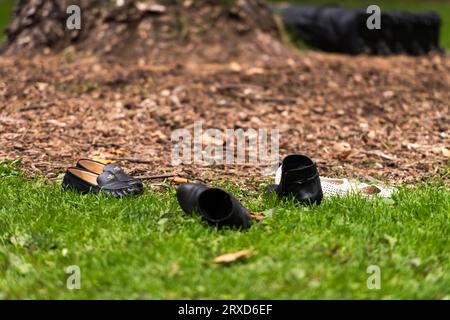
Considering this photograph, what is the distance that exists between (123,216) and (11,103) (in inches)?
128

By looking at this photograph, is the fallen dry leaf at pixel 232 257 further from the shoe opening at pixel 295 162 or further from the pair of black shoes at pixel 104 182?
the pair of black shoes at pixel 104 182

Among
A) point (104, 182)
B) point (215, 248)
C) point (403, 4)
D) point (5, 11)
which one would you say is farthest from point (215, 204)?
point (403, 4)

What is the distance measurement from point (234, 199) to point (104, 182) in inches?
42.8

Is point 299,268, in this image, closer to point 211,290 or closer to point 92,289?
point 211,290

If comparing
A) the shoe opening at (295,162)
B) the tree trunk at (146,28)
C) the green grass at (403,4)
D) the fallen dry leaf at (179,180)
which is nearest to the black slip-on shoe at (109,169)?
the fallen dry leaf at (179,180)

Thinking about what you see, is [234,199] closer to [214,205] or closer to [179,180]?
[214,205]

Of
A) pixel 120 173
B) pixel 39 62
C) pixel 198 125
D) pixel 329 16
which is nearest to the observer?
pixel 120 173

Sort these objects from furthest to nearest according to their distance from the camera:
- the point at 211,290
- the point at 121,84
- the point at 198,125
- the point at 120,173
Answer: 1. the point at 121,84
2. the point at 198,125
3. the point at 120,173
4. the point at 211,290

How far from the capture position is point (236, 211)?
4434 mm

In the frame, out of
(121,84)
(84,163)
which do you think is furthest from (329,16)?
(84,163)

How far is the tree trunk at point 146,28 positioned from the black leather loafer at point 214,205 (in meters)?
4.35

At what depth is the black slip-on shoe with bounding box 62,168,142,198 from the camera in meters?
5.12

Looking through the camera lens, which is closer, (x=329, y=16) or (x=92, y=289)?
(x=92, y=289)

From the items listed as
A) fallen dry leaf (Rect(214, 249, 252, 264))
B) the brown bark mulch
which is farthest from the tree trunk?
fallen dry leaf (Rect(214, 249, 252, 264))
